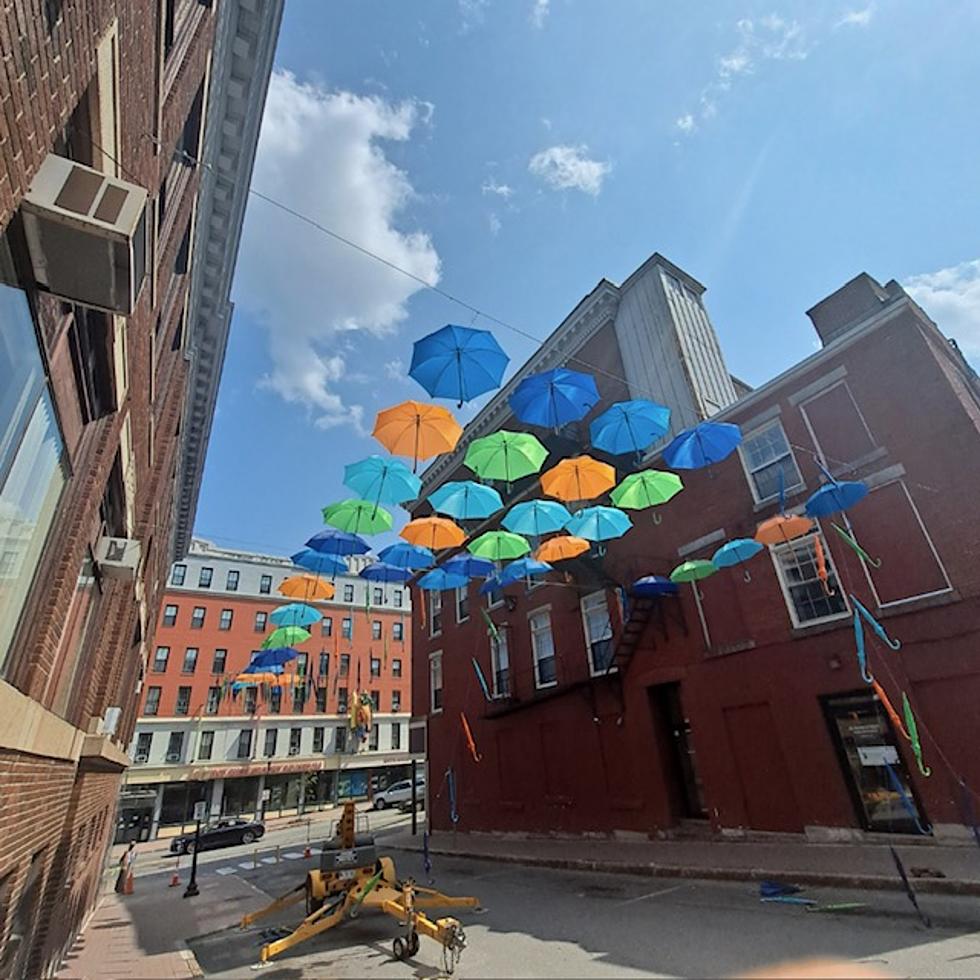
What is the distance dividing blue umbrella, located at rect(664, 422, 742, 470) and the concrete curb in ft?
25.1

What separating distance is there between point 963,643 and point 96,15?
14641 millimetres

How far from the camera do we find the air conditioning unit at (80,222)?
9.68ft

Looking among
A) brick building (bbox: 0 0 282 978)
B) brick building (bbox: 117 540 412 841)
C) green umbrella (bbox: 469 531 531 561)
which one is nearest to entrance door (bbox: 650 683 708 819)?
green umbrella (bbox: 469 531 531 561)

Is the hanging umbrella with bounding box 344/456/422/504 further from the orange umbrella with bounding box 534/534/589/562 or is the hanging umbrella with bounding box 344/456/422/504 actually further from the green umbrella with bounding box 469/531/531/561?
the orange umbrella with bounding box 534/534/589/562

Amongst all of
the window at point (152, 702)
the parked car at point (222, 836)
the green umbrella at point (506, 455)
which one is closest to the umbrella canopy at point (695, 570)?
the green umbrella at point (506, 455)

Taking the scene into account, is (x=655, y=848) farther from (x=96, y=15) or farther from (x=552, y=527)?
(x=96, y=15)

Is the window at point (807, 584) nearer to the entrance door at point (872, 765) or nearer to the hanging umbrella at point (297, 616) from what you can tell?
the entrance door at point (872, 765)

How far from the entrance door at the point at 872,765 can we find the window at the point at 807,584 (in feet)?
5.90

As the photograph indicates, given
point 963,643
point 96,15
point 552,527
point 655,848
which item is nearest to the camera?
point 96,15

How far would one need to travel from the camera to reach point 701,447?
39.7 ft

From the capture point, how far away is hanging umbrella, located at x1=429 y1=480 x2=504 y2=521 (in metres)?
13.9

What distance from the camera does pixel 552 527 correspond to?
1465 centimetres

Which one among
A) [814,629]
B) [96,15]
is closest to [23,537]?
[96,15]

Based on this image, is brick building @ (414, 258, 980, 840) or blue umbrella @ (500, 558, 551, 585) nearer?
brick building @ (414, 258, 980, 840)
